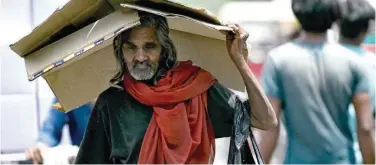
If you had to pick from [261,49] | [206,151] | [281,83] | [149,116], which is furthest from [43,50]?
[261,49]

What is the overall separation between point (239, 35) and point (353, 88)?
1917 millimetres

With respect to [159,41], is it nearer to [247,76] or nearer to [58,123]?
[247,76]

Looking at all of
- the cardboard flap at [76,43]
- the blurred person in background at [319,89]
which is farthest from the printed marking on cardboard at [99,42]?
the blurred person in background at [319,89]

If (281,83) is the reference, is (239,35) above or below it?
above

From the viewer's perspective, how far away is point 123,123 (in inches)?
147

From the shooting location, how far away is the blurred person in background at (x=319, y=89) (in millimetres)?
5336

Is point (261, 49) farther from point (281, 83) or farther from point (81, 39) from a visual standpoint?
point (81, 39)

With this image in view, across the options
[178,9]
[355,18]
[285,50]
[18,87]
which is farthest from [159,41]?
[18,87]

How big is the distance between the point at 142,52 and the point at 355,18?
88.7 inches

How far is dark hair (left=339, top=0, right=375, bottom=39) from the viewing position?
568 cm

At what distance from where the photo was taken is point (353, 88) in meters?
5.35

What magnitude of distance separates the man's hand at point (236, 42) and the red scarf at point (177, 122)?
20 centimetres

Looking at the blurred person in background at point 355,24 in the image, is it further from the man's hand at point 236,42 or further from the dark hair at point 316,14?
the man's hand at point 236,42

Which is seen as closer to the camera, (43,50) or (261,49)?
(43,50)
